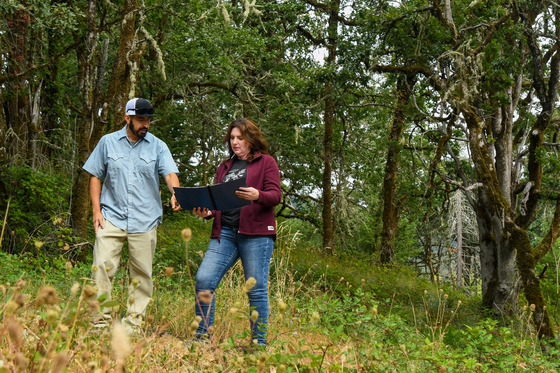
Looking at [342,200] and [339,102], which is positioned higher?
[339,102]

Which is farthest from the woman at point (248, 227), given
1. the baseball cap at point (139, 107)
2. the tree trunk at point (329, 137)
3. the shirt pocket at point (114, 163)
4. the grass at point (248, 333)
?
the tree trunk at point (329, 137)

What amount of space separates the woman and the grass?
0.26m

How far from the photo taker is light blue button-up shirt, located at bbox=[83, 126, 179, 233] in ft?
13.7

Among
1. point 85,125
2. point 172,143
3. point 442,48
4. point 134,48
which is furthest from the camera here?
point 172,143

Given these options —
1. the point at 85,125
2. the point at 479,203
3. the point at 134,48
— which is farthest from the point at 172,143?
the point at 479,203

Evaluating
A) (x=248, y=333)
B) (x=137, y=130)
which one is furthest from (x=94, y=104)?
(x=248, y=333)

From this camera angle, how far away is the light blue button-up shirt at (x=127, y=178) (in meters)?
4.18

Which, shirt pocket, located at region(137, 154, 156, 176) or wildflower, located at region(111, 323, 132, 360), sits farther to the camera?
shirt pocket, located at region(137, 154, 156, 176)

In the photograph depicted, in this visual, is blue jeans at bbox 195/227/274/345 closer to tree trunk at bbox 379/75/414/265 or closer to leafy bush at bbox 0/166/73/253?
leafy bush at bbox 0/166/73/253

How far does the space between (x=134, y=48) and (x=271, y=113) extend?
6.11 meters

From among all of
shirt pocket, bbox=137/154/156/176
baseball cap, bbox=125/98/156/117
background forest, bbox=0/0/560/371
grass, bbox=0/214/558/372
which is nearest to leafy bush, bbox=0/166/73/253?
background forest, bbox=0/0/560/371

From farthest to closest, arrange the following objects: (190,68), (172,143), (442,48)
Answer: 1. (172,143)
2. (190,68)
3. (442,48)

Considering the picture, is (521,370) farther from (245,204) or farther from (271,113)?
(271,113)

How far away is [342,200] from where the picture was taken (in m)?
16.9
